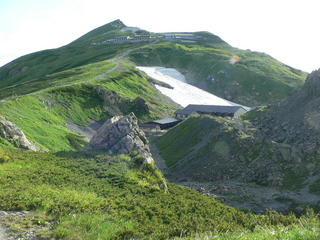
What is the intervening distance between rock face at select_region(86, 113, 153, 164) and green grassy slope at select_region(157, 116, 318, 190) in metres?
15.4

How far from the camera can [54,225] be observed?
21609 mm

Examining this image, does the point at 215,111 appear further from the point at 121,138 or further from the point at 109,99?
the point at 121,138

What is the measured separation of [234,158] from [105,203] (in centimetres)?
4448

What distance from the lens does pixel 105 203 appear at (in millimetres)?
27469

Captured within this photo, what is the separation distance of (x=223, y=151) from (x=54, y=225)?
5291 cm

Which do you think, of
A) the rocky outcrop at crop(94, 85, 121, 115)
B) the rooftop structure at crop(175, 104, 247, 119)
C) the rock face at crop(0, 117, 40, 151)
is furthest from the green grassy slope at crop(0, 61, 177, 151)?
the rooftop structure at crop(175, 104, 247, 119)

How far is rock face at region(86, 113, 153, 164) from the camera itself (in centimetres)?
5494

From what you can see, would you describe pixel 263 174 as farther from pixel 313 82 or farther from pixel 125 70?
pixel 125 70

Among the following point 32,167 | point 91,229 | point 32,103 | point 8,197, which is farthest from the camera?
point 32,103

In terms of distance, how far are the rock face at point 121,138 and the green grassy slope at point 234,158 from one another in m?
15.4

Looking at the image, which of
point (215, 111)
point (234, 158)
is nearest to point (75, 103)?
point (215, 111)

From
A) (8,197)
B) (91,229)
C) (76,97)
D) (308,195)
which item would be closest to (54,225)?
(91,229)

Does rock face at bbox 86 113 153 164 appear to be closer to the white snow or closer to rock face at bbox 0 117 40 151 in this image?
rock face at bbox 0 117 40 151

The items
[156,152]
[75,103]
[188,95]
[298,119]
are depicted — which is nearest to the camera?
[298,119]
